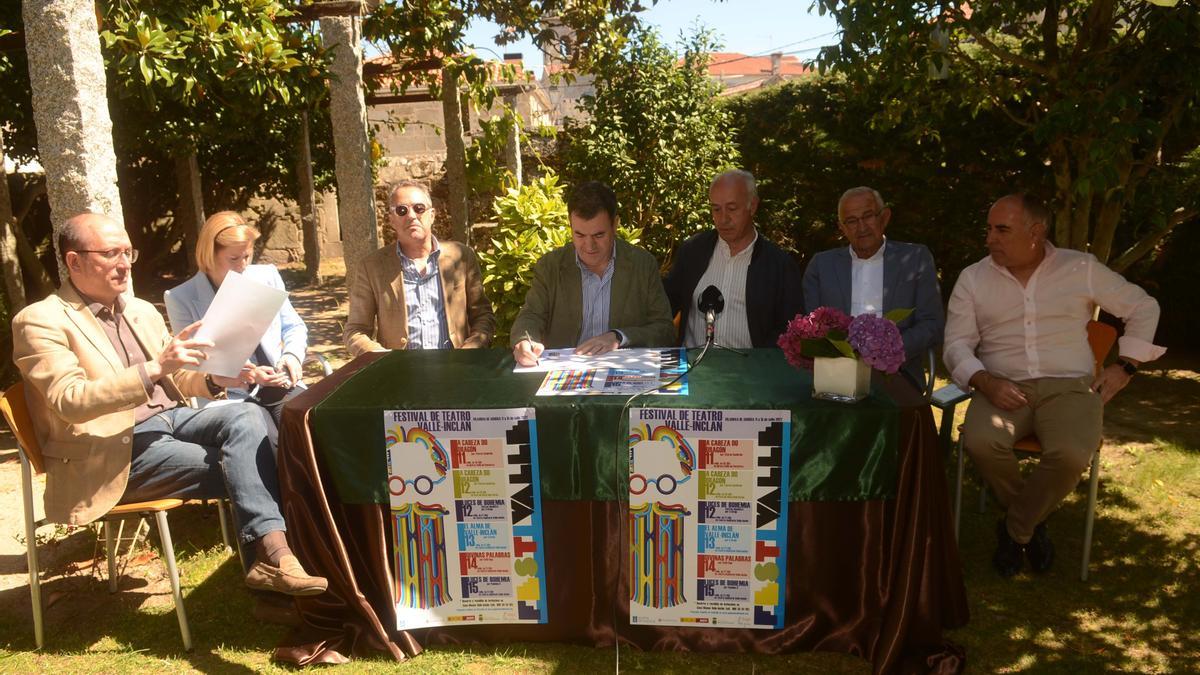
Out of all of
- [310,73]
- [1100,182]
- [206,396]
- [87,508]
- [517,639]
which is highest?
[310,73]

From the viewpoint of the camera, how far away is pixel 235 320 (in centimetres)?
314

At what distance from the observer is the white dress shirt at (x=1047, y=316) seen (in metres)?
3.83

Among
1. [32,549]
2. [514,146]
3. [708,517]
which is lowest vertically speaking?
[32,549]

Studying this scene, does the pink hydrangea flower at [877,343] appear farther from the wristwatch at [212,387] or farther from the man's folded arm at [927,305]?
the wristwatch at [212,387]

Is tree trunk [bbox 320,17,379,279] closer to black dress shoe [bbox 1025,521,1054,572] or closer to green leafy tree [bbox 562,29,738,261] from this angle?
green leafy tree [bbox 562,29,738,261]

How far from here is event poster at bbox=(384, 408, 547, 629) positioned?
2967mm

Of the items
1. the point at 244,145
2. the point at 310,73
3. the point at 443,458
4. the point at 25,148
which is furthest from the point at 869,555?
the point at 244,145

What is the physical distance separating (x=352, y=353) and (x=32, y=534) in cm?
155

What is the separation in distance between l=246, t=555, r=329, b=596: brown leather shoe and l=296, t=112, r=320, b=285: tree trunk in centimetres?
1072

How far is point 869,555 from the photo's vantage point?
2.95 meters

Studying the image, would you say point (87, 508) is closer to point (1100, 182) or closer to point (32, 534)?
point (32, 534)

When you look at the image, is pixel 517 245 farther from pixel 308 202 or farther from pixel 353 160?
pixel 308 202

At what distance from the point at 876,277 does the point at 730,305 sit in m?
0.85

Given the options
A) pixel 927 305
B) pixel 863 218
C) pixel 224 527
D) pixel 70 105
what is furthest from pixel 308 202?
pixel 927 305
